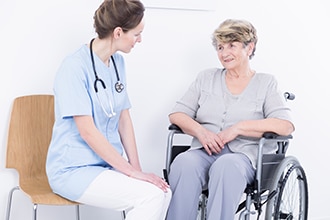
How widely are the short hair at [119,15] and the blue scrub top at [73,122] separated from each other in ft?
0.40

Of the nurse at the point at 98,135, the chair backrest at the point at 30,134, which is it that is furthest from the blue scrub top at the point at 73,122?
the chair backrest at the point at 30,134

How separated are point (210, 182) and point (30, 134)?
72 centimetres

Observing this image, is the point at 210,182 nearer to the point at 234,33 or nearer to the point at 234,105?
the point at 234,105

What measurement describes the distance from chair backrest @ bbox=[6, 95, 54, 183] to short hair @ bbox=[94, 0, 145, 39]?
458mm

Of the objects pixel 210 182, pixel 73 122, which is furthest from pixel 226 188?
pixel 73 122

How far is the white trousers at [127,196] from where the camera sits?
2.03 m

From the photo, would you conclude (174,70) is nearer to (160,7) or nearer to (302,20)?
(160,7)

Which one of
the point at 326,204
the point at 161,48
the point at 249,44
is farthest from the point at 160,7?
the point at 326,204

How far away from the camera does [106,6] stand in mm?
2129

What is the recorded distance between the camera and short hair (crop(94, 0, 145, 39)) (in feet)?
6.92

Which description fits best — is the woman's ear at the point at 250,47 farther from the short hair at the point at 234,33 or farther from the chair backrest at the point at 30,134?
the chair backrest at the point at 30,134

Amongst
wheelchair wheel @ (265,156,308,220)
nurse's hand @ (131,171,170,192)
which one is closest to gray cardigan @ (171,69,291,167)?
wheelchair wheel @ (265,156,308,220)

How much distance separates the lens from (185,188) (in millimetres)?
2303

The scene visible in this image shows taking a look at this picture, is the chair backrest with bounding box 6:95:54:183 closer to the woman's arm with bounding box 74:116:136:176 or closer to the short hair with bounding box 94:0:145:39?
the woman's arm with bounding box 74:116:136:176
